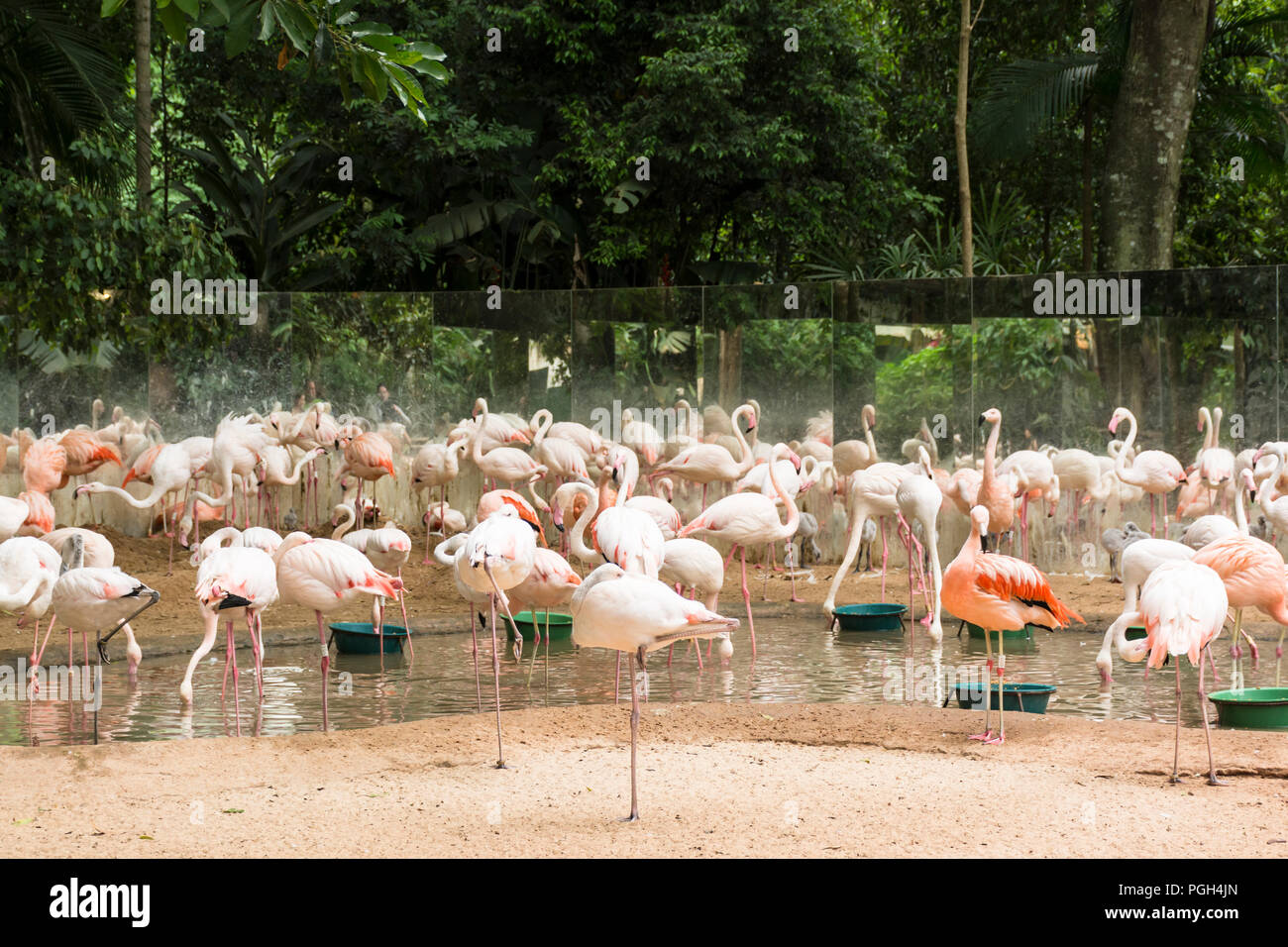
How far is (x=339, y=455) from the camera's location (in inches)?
531

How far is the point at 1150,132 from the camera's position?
13469mm

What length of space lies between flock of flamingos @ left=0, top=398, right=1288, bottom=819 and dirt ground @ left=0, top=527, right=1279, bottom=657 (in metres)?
0.30

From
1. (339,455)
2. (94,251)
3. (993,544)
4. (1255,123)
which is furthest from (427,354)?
(1255,123)

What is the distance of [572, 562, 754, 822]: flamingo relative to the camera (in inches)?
188

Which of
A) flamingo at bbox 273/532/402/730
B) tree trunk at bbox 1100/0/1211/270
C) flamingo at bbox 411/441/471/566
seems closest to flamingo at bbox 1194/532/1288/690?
flamingo at bbox 273/532/402/730

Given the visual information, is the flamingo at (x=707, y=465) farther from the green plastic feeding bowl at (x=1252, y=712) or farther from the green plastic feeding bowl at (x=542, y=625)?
the green plastic feeding bowl at (x=1252, y=712)

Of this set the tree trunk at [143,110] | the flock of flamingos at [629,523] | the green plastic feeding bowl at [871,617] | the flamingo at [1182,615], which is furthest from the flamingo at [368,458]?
the flamingo at [1182,615]

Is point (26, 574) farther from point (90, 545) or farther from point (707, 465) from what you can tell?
point (707, 465)

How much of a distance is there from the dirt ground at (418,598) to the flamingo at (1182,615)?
407 centimetres

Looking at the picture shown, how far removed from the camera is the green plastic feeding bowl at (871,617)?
9.05 m

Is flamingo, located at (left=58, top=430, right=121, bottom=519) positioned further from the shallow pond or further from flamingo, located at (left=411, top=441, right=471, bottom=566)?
the shallow pond

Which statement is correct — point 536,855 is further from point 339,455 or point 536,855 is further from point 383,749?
point 339,455

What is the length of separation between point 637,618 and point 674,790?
75cm

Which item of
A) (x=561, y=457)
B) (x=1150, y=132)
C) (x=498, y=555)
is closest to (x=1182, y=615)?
(x=498, y=555)
